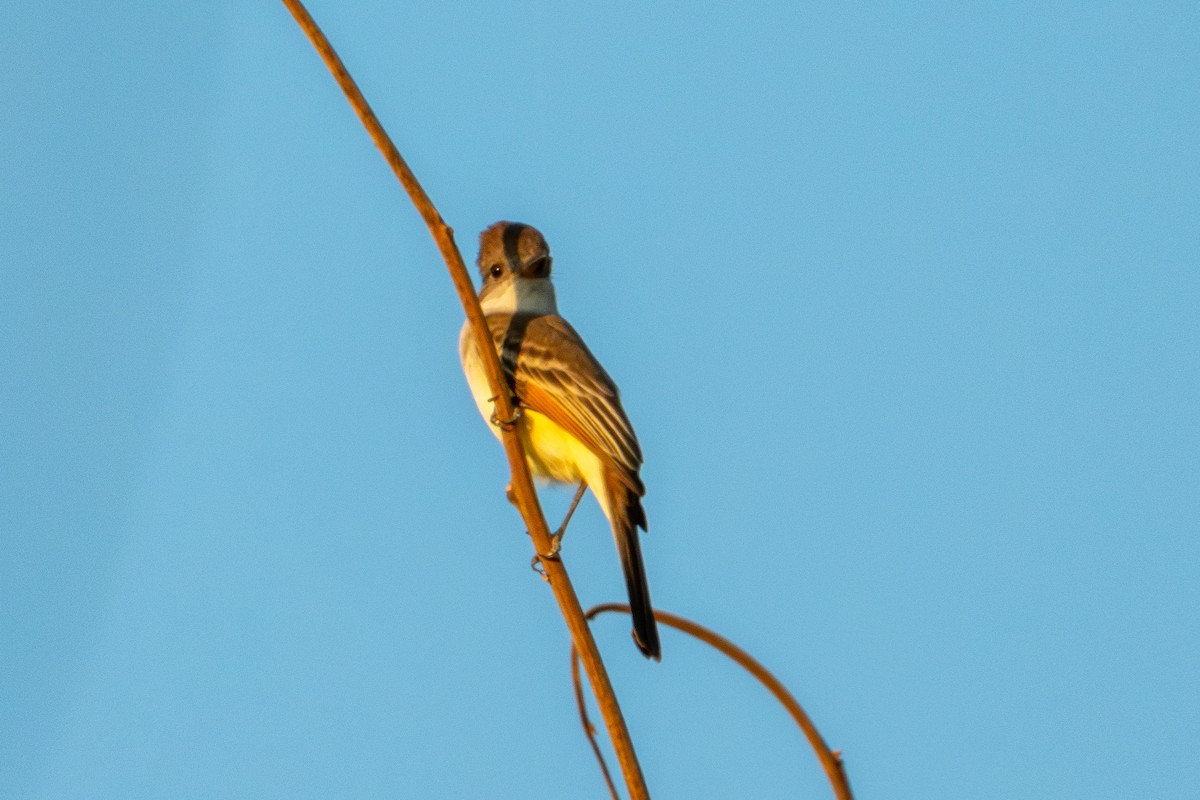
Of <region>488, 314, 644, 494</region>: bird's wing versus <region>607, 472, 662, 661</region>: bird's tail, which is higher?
<region>488, 314, 644, 494</region>: bird's wing

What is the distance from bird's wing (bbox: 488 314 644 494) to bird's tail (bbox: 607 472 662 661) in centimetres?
6

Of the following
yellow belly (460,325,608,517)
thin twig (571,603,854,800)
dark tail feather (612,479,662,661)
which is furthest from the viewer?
yellow belly (460,325,608,517)

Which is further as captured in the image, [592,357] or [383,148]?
[592,357]

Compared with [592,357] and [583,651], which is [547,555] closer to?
[583,651]

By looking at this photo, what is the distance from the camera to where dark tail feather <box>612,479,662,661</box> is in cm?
315

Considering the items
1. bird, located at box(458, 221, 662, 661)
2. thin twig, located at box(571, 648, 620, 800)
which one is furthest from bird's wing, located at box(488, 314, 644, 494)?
thin twig, located at box(571, 648, 620, 800)

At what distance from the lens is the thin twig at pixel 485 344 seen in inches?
67.5

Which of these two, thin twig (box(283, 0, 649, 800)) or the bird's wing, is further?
the bird's wing

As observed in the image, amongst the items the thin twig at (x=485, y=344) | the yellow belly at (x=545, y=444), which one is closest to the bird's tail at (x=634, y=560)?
the yellow belly at (x=545, y=444)

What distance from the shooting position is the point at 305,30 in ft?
5.76

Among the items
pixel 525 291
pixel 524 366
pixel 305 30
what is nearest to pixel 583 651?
pixel 305 30

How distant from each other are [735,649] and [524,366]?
292 cm

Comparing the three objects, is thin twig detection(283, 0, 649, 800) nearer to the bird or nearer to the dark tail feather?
the dark tail feather

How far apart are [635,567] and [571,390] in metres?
1.05
